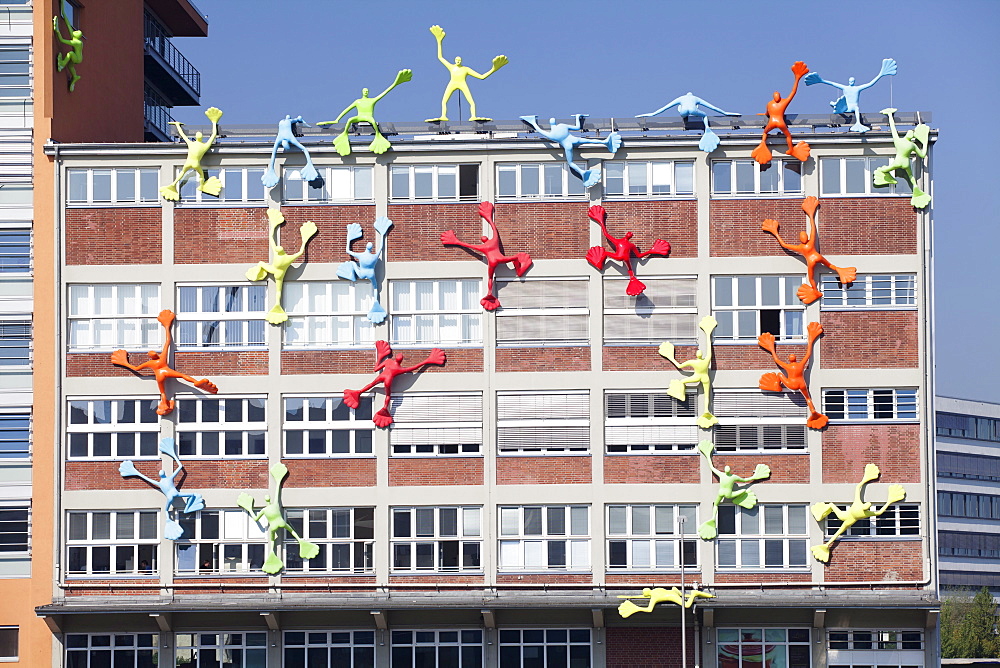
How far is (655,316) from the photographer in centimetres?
4375

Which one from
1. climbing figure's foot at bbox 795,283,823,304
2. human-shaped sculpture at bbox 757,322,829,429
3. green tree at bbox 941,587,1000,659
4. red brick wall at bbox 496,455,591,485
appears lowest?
green tree at bbox 941,587,1000,659

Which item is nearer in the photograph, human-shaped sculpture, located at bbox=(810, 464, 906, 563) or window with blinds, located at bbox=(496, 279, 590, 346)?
human-shaped sculpture, located at bbox=(810, 464, 906, 563)

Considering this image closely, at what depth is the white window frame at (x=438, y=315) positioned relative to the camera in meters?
44.1

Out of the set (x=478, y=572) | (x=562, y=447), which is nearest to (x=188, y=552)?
(x=478, y=572)

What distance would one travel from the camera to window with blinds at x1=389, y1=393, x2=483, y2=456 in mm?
43688

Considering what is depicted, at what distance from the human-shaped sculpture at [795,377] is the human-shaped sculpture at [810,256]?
3.09ft

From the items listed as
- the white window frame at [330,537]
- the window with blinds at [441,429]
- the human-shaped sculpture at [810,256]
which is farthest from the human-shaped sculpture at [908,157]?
the white window frame at [330,537]

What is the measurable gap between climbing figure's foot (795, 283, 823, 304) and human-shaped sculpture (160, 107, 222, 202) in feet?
57.8

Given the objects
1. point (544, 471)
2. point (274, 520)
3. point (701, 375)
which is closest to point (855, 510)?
point (701, 375)

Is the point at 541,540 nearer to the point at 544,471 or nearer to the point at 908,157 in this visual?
the point at 544,471

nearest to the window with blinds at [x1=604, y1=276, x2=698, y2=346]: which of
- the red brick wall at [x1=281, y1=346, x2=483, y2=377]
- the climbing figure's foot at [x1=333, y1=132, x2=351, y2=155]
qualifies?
the red brick wall at [x1=281, y1=346, x2=483, y2=377]

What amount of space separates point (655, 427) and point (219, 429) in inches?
→ 510

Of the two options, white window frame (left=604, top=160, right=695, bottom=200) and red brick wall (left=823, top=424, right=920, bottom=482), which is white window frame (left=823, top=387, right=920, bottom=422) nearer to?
red brick wall (left=823, top=424, right=920, bottom=482)

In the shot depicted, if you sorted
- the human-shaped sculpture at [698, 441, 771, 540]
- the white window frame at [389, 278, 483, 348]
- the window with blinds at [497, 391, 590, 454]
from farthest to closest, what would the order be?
1. the white window frame at [389, 278, 483, 348]
2. the window with blinds at [497, 391, 590, 454]
3. the human-shaped sculpture at [698, 441, 771, 540]
